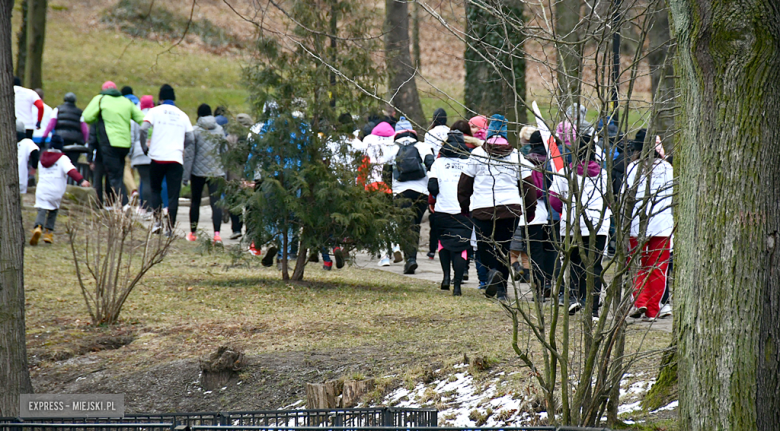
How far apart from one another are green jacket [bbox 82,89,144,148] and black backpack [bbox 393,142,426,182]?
508cm

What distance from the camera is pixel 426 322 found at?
8242mm

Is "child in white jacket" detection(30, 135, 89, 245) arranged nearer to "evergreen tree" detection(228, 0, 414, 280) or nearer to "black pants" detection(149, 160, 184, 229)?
"black pants" detection(149, 160, 184, 229)

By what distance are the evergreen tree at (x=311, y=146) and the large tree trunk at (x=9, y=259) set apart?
14.6 ft

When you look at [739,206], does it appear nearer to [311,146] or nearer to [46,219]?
[311,146]

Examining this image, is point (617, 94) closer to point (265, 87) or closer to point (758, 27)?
point (758, 27)

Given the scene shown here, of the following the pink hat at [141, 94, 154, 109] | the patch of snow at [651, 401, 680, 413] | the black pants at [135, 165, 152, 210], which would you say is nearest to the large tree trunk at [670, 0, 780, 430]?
the patch of snow at [651, 401, 680, 413]

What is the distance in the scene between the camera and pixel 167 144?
13461 millimetres

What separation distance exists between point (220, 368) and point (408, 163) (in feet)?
17.7

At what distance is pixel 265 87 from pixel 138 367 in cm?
377

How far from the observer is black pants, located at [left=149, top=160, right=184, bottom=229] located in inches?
540

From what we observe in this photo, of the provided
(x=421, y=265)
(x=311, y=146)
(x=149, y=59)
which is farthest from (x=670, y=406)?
(x=149, y=59)

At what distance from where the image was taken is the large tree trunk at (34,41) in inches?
833

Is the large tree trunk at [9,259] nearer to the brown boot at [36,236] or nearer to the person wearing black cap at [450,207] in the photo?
the person wearing black cap at [450,207]

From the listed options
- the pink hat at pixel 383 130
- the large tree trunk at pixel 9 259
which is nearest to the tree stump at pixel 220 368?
the large tree trunk at pixel 9 259
